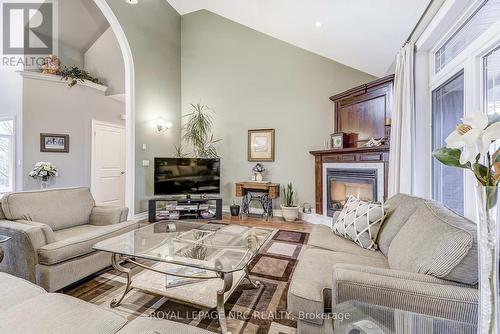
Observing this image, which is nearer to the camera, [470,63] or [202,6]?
[470,63]

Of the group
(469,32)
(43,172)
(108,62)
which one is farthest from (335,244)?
(108,62)

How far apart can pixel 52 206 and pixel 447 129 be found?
400cm

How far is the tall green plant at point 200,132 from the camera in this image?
498 centimetres

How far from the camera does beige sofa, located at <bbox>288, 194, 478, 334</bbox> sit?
1.02m

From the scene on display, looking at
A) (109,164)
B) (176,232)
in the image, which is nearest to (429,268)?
(176,232)

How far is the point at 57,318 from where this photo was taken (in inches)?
40.4

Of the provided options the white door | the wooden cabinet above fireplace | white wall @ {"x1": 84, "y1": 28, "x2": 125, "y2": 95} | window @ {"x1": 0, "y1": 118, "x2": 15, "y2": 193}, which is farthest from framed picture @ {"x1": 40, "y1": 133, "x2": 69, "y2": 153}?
the wooden cabinet above fireplace

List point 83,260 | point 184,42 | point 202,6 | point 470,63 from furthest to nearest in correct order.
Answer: point 184,42
point 202,6
point 83,260
point 470,63

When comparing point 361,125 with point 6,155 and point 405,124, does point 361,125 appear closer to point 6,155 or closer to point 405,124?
point 405,124

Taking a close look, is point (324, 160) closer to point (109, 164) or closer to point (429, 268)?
point (429, 268)

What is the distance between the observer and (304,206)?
453 cm

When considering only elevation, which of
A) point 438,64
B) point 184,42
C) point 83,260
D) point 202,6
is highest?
point 202,6

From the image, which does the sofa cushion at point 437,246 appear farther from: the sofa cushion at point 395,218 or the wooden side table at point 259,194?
the wooden side table at point 259,194

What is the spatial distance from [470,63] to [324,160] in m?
2.42
